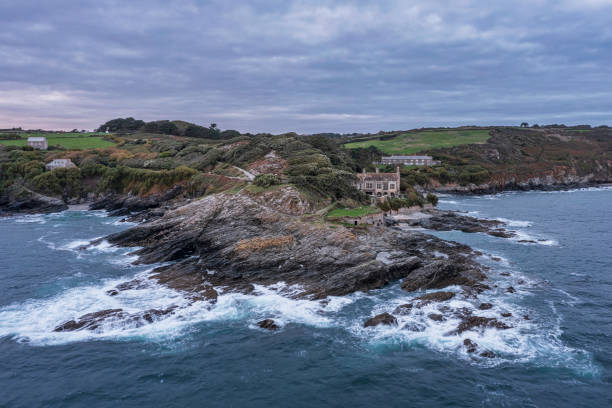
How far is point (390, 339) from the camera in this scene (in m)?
24.6

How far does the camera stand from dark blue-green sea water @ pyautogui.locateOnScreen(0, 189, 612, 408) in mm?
19281

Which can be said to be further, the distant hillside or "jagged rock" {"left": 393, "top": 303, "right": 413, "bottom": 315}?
the distant hillside

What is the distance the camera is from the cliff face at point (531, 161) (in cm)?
12201

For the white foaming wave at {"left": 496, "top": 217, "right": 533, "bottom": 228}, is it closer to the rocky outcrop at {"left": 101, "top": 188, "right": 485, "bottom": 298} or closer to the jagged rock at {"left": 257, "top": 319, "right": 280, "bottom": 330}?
the rocky outcrop at {"left": 101, "top": 188, "right": 485, "bottom": 298}

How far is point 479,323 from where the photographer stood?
2564 cm

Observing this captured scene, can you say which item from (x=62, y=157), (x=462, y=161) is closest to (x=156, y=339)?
(x=62, y=157)

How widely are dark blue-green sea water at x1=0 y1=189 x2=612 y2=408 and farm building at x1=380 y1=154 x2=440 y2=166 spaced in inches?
3796

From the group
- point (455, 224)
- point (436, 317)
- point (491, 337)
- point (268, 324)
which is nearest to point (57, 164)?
point (268, 324)

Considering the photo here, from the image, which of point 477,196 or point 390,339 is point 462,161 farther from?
point 390,339

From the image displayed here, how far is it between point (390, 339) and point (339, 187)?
112ft

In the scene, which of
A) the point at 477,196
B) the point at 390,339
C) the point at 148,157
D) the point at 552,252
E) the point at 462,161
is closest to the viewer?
the point at 390,339

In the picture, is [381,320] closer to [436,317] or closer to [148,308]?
[436,317]

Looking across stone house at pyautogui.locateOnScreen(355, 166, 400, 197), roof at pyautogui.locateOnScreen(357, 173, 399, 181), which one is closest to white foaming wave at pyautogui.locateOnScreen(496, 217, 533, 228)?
stone house at pyautogui.locateOnScreen(355, 166, 400, 197)

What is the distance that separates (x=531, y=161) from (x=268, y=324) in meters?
148
